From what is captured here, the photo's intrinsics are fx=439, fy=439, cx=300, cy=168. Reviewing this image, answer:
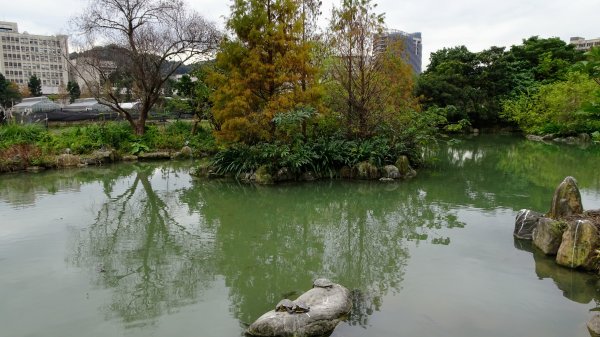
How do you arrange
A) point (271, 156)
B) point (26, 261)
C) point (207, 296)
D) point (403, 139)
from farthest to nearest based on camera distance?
point (403, 139) → point (271, 156) → point (26, 261) → point (207, 296)

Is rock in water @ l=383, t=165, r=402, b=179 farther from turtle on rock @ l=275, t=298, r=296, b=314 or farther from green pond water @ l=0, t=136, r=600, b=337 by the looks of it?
turtle on rock @ l=275, t=298, r=296, b=314

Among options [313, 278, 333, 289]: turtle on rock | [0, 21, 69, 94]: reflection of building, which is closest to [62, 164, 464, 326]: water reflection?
[313, 278, 333, 289]: turtle on rock

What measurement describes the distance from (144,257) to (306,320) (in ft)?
10.1

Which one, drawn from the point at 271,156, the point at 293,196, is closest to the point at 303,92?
the point at 271,156

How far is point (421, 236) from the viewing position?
6.92 m

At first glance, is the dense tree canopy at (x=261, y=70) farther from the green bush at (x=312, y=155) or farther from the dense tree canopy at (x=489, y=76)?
the dense tree canopy at (x=489, y=76)

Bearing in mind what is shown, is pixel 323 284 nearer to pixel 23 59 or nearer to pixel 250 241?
pixel 250 241

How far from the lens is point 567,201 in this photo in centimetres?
634

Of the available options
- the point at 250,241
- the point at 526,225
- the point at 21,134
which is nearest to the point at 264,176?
the point at 250,241

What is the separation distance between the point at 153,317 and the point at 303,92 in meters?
8.19

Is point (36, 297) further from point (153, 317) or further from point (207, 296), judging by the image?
point (207, 296)

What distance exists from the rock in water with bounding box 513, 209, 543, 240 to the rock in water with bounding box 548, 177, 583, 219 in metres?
0.29

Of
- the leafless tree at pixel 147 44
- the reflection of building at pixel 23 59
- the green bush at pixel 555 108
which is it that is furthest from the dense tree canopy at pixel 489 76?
the reflection of building at pixel 23 59

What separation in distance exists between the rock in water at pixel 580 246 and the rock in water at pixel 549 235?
1.10 ft
